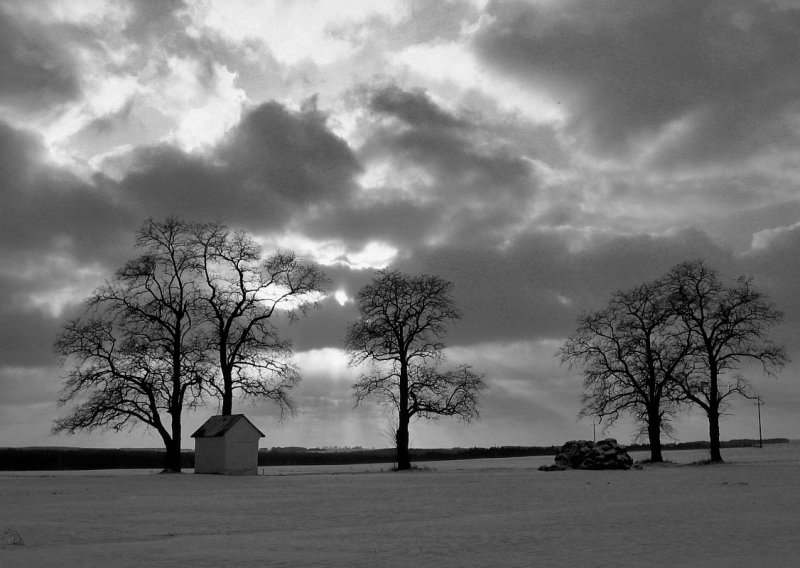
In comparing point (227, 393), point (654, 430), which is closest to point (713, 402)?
point (654, 430)

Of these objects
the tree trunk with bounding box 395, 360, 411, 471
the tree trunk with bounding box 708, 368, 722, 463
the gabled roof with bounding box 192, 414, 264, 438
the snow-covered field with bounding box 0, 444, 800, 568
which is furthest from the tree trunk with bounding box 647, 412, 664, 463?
the gabled roof with bounding box 192, 414, 264, 438

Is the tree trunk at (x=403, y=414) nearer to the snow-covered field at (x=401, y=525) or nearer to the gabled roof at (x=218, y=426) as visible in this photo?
the gabled roof at (x=218, y=426)

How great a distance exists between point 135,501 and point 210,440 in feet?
72.7

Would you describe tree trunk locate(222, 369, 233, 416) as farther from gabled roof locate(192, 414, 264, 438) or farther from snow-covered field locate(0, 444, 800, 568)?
snow-covered field locate(0, 444, 800, 568)

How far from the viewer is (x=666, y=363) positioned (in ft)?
208

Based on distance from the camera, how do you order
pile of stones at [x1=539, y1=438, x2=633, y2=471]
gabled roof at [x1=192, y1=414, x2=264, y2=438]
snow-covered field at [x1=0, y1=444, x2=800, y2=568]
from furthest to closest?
pile of stones at [x1=539, y1=438, x2=633, y2=471]
gabled roof at [x1=192, y1=414, x2=264, y2=438]
snow-covered field at [x1=0, y1=444, x2=800, y2=568]

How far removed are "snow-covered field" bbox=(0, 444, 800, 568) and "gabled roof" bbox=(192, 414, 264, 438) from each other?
12.0m

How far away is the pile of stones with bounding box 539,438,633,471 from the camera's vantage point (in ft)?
185

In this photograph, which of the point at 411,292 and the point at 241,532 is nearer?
the point at 241,532

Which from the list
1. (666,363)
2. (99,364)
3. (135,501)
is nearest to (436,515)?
(135,501)

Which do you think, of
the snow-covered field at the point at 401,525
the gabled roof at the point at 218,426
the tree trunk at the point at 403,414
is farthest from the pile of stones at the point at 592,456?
the gabled roof at the point at 218,426

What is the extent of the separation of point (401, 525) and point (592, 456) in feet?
125

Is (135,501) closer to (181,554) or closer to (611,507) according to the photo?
(181,554)

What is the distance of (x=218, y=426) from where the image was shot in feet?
172
